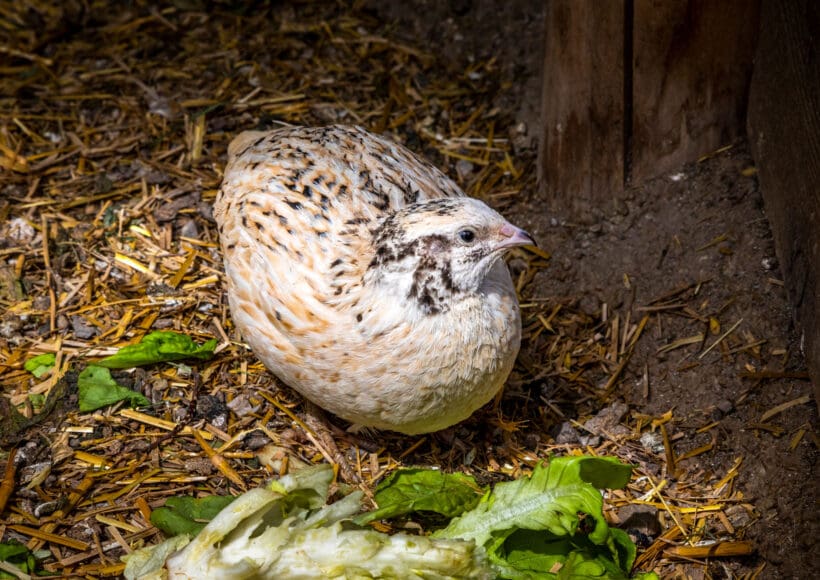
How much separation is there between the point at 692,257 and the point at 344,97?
2543 mm

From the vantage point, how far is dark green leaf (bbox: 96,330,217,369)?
466cm

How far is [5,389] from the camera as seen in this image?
4.62m

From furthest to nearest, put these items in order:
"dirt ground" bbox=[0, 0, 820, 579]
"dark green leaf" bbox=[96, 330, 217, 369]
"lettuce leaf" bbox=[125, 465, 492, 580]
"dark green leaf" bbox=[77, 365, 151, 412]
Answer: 1. "dark green leaf" bbox=[96, 330, 217, 369]
2. "dark green leaf" bbox=[77, 365, 151, 412]
3. "dirt ground" bbox=[0, 0, 820, 579]
4. "lettuce leaf" bbox=[125, 465, 492, 580]

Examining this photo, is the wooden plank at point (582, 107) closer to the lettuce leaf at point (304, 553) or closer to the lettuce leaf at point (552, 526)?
the lettuce leaf at point (552, 526)

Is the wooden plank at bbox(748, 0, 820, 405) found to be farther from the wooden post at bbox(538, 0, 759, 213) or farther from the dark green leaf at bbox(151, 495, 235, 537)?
the dark green leaf at bbox(151, 495, 235, 537)

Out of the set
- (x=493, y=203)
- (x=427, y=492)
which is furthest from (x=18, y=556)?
(x=493, y=203)

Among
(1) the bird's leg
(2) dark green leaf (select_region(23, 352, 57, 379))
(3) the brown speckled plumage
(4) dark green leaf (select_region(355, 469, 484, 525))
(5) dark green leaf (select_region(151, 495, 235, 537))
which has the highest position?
(3) the brown speckled plumage

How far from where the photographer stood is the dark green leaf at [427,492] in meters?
4.00

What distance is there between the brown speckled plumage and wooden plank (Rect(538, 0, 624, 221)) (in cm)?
109

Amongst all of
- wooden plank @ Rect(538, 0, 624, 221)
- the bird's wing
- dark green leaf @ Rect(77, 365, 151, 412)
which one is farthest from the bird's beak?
dark green leaf @ Rect(77, 365, 151, 412)

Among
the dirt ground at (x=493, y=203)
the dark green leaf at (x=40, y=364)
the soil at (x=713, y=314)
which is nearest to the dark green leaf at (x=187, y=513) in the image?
the dirt ground at (x=493, y=203)

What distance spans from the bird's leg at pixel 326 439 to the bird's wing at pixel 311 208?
2.49ft

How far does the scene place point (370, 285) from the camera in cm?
389

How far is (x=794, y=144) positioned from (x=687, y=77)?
0.72 m
